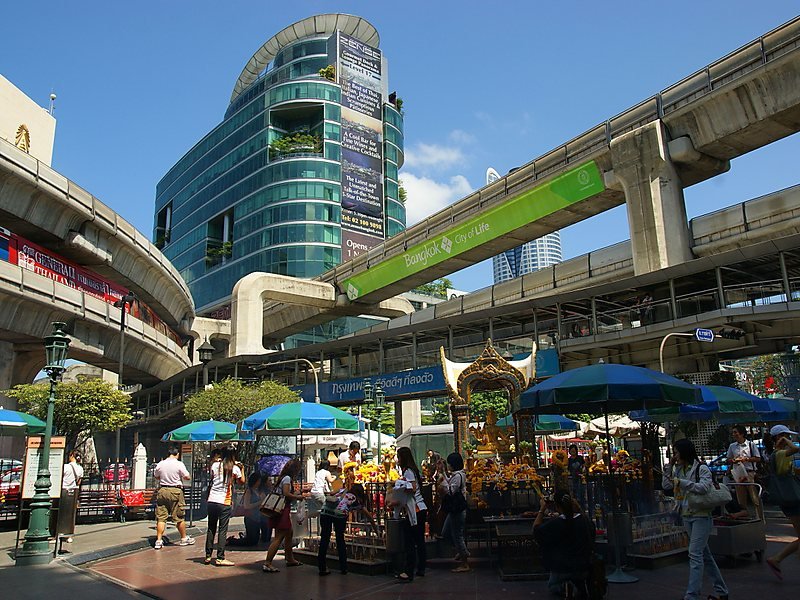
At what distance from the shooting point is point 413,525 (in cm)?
879

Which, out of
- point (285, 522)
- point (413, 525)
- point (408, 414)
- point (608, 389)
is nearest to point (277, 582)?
point (285, 522)

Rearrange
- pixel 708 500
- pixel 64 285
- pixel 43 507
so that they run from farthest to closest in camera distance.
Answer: pixel 64 285, pixel 43 507, pixel 708 500

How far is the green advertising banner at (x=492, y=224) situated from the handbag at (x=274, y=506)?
19634 mm

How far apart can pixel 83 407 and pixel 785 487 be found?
2433 centimetres

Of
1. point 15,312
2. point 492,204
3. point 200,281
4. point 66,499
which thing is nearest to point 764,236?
point 492,204

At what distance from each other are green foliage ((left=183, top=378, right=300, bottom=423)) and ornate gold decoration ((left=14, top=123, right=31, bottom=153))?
2212cm

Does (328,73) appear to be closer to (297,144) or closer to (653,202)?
(297,144)

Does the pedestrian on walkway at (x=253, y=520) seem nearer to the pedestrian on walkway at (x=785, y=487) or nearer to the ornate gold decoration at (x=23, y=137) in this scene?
the pedestrian on walkway at (x=785, y=487)

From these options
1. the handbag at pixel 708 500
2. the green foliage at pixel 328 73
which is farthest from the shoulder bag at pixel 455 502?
the green foliage at pixel 328 73

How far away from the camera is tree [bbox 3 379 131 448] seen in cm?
2491

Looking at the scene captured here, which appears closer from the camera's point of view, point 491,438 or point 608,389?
point 608,389

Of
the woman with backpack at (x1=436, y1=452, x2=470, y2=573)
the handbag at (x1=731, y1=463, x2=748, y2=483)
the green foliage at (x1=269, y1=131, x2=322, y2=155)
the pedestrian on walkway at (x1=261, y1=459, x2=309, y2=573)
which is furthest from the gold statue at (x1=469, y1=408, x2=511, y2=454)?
the green foliage at (x1=269, y1=131, x2=322, y2=155)

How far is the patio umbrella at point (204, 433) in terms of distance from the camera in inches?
774

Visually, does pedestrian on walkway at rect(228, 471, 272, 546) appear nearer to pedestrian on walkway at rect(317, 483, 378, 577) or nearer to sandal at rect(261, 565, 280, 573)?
sandal at rect(261, 565, 280, 573)
